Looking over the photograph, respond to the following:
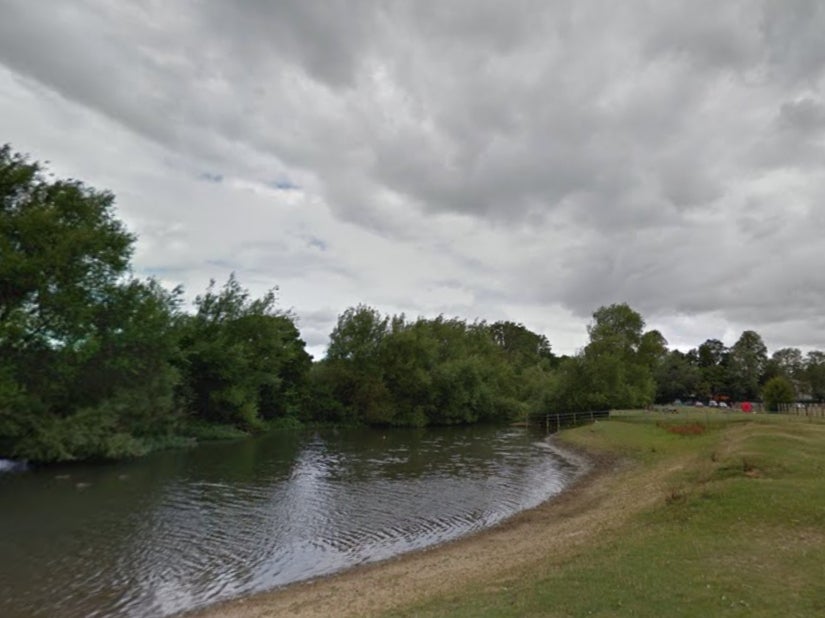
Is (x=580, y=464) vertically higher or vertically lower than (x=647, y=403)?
lower

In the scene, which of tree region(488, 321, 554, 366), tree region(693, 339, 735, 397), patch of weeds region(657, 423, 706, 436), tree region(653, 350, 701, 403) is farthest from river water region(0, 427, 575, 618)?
tree region(488, 321, 554, 366)

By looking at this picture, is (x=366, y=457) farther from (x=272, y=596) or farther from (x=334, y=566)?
(x=272, y=596)

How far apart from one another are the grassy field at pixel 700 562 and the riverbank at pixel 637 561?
0.03m

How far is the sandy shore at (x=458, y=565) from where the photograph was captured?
13.3m

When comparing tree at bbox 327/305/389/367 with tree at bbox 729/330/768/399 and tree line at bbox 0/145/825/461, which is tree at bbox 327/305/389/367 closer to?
tree line at bbox 0/145/825/461

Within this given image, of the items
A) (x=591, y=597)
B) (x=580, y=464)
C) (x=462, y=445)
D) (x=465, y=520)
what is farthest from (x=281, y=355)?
(x=591, y=597)

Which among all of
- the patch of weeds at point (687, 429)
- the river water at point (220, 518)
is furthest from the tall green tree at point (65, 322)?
the patch of weeds at point (687, 429)

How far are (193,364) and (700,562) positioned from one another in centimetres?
5815

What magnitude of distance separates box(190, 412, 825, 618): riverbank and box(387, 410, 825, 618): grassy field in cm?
3

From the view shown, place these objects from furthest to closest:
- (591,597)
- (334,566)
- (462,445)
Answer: (462,445), (334,566), (591,597)

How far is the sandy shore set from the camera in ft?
43.5

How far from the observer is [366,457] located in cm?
4456

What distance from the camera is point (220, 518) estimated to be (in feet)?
76.5

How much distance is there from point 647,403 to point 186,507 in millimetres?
77325
